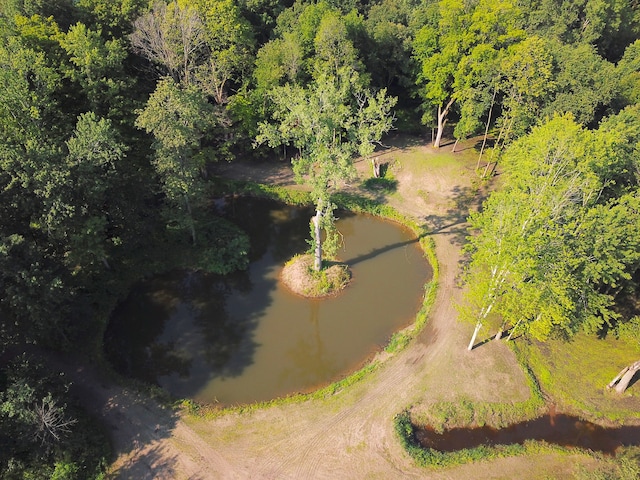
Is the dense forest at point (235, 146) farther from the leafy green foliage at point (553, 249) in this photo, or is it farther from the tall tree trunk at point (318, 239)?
the tall tree trunk at point (318, 239)

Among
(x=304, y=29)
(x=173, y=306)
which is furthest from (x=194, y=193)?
(x=304, y=29)

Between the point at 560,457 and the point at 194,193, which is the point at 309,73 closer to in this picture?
the point at 194,193

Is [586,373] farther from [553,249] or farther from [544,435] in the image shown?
[553,249]

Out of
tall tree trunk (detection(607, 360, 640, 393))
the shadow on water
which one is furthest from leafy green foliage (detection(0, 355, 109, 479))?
tall tree trunk (detection(607, 360, 640, 393))

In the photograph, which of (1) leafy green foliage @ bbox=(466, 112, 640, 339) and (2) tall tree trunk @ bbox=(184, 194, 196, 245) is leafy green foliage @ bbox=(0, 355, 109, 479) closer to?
(2) tall tree trunk @ bbox=(184, 194, 196, 245)

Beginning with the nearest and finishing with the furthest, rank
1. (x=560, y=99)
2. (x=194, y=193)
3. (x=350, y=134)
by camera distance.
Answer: (x=350, y=134)
(x=194, y=193)
(x=560, y=99)
